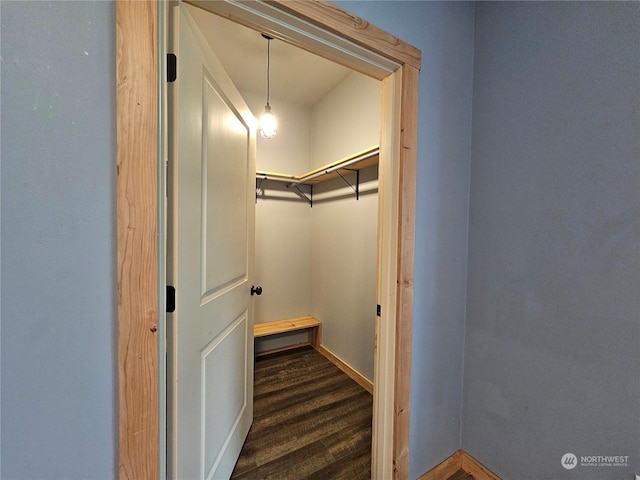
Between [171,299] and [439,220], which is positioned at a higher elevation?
[439,220]

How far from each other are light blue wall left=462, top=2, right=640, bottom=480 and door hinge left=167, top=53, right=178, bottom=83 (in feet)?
4.59

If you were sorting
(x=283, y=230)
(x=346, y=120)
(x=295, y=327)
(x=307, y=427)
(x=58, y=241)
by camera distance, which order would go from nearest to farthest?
(x=58, y=241), (x=307, y=427), (x=346, y=120), (x=295, y=327), (x=283, y=230)

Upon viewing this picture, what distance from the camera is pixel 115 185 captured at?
617 millimetres

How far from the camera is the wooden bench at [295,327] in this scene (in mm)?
2443

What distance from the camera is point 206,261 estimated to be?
0.99 metres

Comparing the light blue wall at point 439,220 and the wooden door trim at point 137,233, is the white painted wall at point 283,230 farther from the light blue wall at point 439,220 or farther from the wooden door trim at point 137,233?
the wooden door trim at point 137,233

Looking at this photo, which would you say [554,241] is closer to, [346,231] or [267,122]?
[346,231]

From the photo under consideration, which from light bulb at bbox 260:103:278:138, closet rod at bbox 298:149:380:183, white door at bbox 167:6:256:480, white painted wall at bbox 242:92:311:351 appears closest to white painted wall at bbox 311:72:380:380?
white painted wall at bbox 242:92:311:351

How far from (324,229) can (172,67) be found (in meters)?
2.00

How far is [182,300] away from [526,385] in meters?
1.51

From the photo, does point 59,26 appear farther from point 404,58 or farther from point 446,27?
point 446,27

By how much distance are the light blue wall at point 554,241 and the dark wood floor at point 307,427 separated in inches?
26.8

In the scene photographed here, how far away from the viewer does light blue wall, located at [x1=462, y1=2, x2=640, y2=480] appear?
0.84 meters

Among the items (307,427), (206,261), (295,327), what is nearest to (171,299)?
(206,261)
